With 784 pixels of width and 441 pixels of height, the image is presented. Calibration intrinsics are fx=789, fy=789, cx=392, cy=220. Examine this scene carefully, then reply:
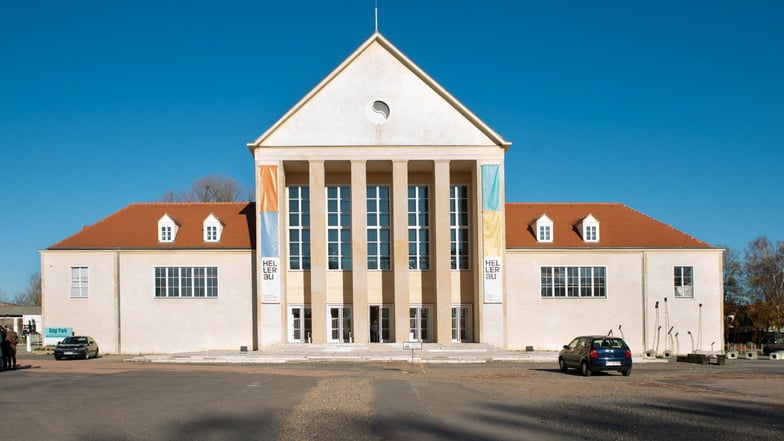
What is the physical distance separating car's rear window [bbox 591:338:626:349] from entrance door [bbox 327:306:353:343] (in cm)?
1861

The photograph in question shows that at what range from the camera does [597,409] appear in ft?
57.4

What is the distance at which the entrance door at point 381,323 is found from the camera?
44.7m

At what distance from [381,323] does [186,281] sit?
11303 mm

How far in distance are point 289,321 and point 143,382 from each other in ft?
66.4

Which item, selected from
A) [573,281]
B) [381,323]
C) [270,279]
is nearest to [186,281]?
[270,279]

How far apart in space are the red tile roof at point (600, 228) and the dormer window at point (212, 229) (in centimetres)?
1667

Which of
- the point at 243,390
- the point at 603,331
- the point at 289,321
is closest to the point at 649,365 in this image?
the point at 603,331

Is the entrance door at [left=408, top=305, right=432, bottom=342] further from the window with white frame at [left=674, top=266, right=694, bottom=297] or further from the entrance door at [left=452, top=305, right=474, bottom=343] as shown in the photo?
the window with white frame at [left=674, top=266, right=694, bottom=297]

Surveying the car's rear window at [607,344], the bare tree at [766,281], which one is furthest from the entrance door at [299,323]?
the bare tree at [766,281]

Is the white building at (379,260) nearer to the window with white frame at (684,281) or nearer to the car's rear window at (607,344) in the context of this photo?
the window with white frame at (684,281)

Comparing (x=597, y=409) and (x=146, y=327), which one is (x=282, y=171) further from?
(x=597, y=409)

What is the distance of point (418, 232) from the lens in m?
45.1

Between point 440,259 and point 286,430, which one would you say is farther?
point 440,259

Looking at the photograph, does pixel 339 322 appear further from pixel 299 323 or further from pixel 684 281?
pixel 684 281
